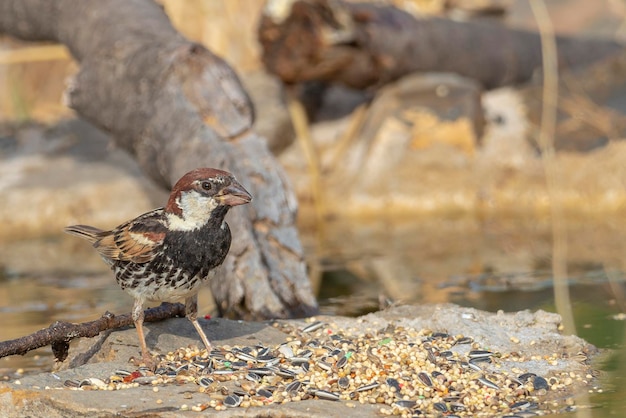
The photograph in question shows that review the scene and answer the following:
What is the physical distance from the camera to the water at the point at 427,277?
6961 millimetres

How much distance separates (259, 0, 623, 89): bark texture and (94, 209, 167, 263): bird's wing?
5376 millimetres

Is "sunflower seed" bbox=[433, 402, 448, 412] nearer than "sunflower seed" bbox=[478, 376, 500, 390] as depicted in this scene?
Yes

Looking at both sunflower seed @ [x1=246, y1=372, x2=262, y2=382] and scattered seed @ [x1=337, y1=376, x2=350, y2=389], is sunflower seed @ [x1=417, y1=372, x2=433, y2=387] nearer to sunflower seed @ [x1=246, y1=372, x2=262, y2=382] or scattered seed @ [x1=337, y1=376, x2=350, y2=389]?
scattered seed @ [x1=337, y1=376, x2=350, y2=389]

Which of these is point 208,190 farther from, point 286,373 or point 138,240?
point 286,373

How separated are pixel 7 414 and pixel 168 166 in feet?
11.2

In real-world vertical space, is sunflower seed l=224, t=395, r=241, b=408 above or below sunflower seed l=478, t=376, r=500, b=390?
above

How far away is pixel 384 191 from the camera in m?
11.5

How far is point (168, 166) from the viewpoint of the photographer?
25.7 feet

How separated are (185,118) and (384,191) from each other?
414cm

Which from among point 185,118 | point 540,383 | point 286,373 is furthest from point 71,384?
point 185,118

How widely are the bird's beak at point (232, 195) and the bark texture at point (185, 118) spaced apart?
5.10ft

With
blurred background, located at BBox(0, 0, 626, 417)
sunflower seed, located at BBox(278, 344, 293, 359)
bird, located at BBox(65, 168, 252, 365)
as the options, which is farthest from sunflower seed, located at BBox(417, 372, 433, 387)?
blurred background, located at BBox(0, 0, 626, 417)

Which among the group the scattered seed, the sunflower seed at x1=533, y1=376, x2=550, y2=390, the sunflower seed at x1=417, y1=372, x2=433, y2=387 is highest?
the scattered seed

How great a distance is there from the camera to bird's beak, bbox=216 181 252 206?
5.21 metres
